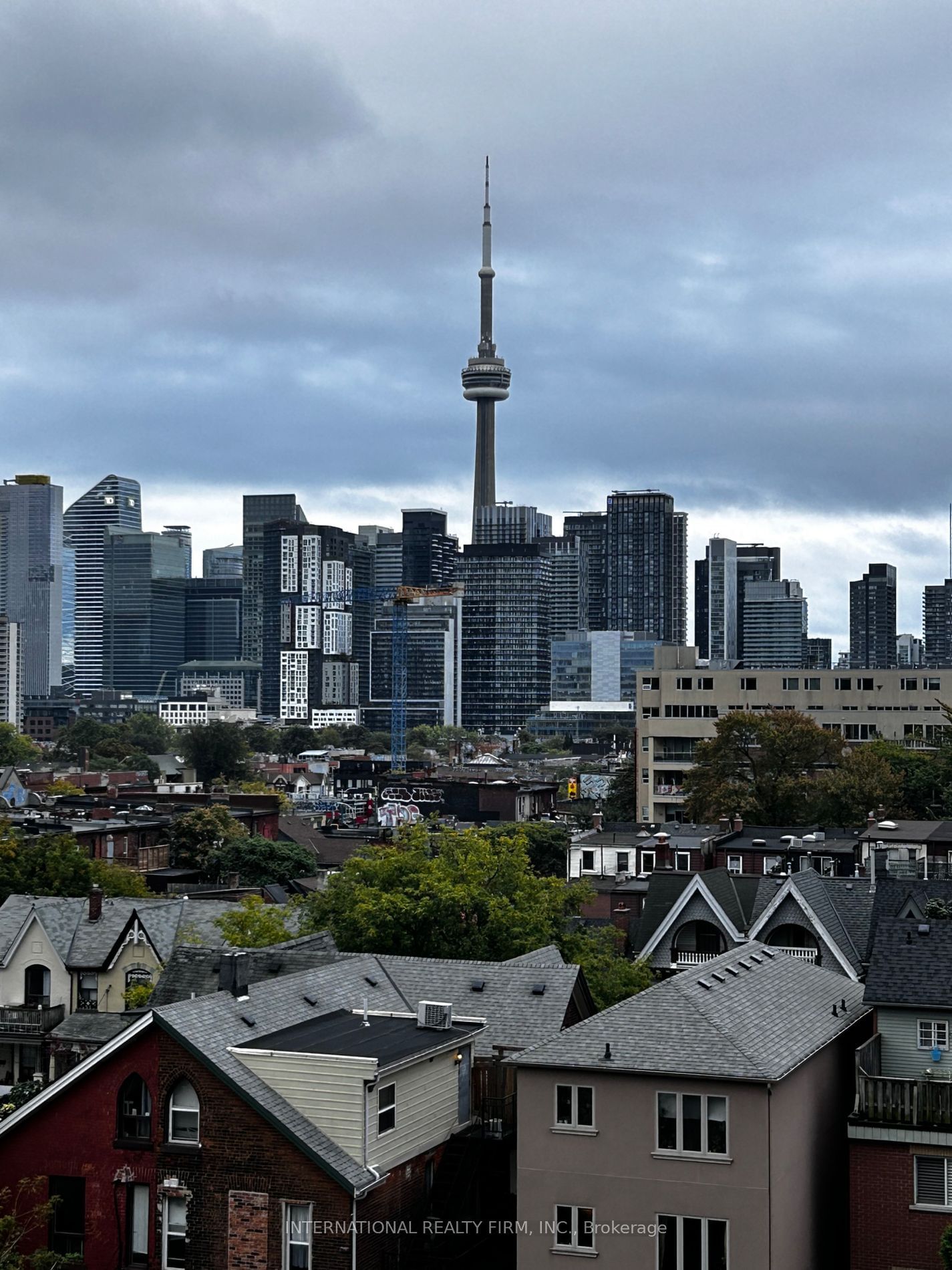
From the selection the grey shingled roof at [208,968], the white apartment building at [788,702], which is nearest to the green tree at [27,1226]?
the grey shingled roof at [208,968]

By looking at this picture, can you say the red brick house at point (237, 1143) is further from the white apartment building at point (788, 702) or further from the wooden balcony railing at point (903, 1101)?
the white apartment building at point (788, 702)

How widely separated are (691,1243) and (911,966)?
7.78 m

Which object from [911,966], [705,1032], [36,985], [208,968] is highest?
[911,966]

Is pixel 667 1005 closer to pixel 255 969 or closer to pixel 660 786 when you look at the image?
pixel 255 969

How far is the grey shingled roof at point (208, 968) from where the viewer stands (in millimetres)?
43125

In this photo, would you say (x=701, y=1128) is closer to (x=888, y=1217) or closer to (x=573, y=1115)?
(x=573, y=1115)

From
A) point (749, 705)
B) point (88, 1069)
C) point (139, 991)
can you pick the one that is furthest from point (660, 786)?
point (88, 1069)

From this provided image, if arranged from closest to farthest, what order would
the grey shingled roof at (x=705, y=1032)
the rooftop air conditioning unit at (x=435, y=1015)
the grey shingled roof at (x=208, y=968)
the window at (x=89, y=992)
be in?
the grey shingled roof at (x=705, y=1032)
the rooftop air conditioning unit at (x=435, y=1015)
the grey shingled roof at (x=208, y=968)
the window at (x=89, y=992)

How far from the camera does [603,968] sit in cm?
5528

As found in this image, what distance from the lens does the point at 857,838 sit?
86812 millimetres

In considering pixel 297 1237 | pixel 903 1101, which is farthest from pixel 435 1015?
pixel 903 1101

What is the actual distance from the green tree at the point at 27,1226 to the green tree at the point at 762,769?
80.5 metres

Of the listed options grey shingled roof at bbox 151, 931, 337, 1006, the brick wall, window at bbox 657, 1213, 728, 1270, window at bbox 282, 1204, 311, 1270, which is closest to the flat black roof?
window at bbox 282, 1204, 311, 1270

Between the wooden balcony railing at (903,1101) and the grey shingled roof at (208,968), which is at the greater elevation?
the grey shingled roof at (208,968)
